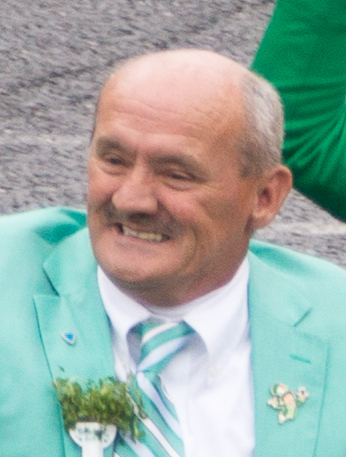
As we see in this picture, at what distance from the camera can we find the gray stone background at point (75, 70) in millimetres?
5965

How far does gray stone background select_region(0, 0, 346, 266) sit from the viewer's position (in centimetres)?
596

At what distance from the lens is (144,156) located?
2.74m

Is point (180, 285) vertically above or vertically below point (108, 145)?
below

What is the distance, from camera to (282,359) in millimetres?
2959

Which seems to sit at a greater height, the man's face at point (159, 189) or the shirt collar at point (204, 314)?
the man's face at point (159, 189)

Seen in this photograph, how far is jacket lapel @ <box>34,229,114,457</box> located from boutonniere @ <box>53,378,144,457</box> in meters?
0.03

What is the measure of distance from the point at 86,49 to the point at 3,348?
5282 millimetres

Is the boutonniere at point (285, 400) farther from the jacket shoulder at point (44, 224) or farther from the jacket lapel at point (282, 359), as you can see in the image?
the jacket shoulder at point (44, 224)

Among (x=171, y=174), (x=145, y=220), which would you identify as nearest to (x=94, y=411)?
(x=145, y=220)

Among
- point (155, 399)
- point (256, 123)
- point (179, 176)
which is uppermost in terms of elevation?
point (256, 123)

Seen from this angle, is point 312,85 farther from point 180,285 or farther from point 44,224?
point 44,224

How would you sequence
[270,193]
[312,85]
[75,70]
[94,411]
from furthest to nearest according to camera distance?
[75,70] → [270,193] → [94,411] → [312,85]

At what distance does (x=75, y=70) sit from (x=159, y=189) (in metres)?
4.85

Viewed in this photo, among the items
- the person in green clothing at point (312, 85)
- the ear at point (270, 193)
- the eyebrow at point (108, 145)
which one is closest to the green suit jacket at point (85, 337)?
the ear at point (270, 193)
